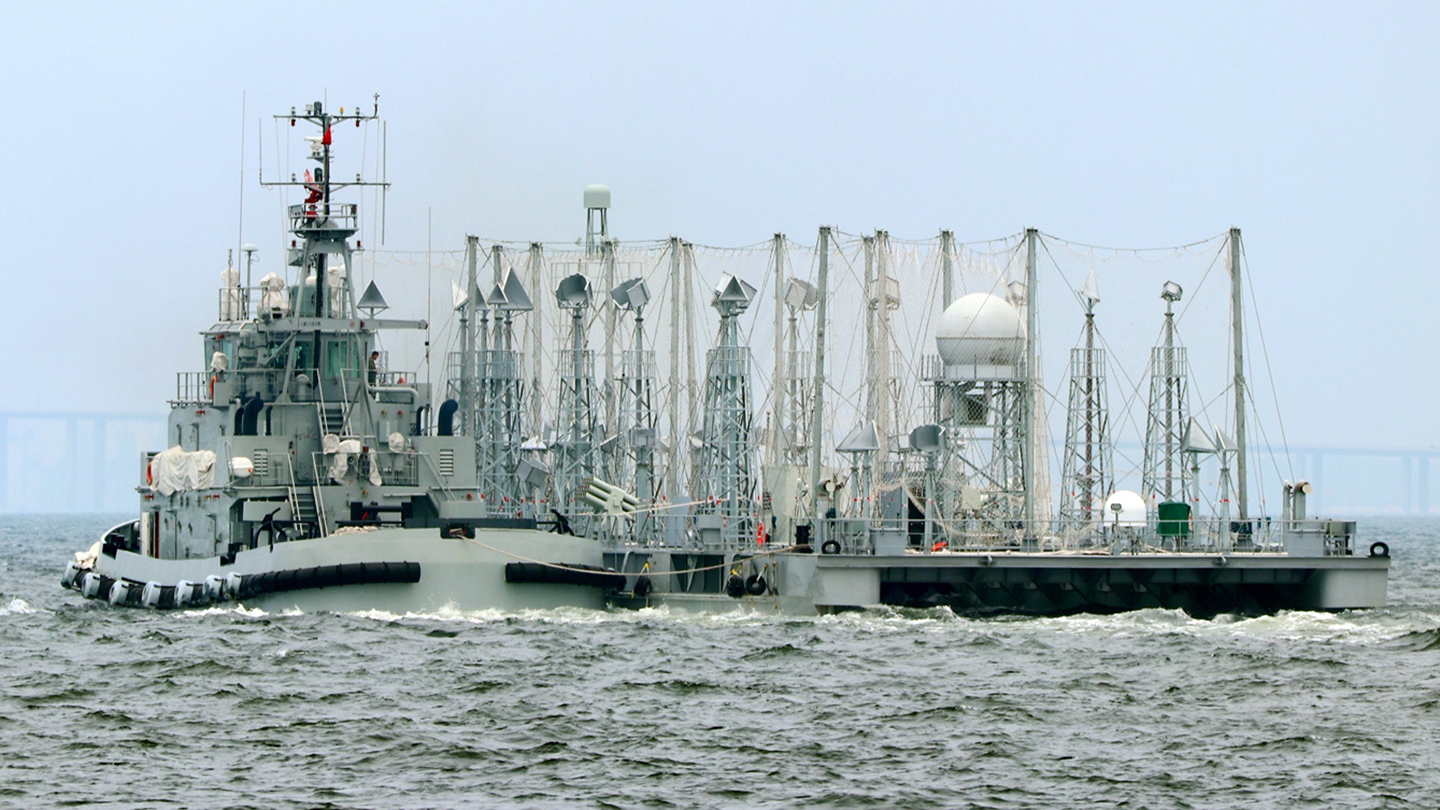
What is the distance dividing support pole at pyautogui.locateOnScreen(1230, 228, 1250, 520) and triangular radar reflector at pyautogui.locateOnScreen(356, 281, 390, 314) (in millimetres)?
23590

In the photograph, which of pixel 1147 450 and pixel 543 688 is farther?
pixel 1147 450

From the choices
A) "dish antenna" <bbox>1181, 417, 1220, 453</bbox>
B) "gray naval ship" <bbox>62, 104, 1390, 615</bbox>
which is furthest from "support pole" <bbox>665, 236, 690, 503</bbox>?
"dish antenna" <bbox>1181, 417, 1220, 453</bbox>

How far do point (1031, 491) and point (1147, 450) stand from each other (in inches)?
224

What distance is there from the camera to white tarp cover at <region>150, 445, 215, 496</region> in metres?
53.9

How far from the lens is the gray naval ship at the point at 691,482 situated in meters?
48.6

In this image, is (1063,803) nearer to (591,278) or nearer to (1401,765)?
(1401,765)

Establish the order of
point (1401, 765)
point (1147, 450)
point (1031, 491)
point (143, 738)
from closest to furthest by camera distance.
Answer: point (1401, 765) < point (143, 738) < point (1031, 491) < point (1147, 450)

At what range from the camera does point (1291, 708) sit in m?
34.8

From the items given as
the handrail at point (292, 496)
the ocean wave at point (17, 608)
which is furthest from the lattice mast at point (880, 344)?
the ocean wave at point (17, 608)

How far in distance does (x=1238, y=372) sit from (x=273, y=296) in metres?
24.9

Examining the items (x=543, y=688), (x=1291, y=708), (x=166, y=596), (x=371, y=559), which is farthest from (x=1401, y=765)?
(x=166, y=596)

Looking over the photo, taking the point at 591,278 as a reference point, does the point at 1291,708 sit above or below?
below

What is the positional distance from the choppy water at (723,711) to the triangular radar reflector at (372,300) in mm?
13528

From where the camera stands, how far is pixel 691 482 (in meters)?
64.5
